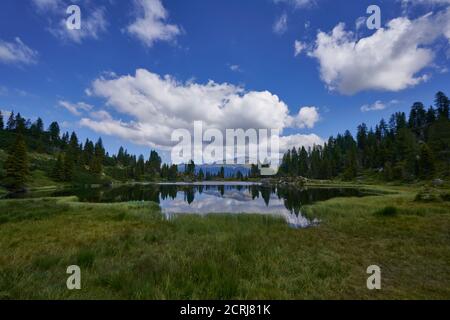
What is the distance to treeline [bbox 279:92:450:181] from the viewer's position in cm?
7300

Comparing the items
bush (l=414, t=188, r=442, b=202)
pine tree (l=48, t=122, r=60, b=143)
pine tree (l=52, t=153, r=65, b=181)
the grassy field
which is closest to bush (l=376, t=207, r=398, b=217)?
the grassy field

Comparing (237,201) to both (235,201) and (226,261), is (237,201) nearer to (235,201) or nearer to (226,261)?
(235,201)

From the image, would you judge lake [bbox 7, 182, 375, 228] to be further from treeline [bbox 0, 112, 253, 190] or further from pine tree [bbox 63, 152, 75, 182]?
pine tree [bbox 63, 152, 75, 182]

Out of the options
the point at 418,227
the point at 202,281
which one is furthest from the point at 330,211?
the point at 202,281

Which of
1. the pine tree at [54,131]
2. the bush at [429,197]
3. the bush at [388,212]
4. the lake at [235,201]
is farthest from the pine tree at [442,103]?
the pine tree at [54,131]

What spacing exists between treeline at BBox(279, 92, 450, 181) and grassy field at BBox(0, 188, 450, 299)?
72.9m

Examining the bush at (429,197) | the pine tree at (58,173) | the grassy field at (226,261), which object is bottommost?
the grassy field at (226,261)

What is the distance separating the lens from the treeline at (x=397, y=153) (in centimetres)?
7300

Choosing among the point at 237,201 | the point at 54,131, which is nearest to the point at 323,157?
the point at 237,201

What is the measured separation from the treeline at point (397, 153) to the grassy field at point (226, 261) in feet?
239

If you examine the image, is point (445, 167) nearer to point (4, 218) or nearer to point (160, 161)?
point (4, 218)

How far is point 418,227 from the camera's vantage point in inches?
631

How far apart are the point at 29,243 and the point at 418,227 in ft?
83.7

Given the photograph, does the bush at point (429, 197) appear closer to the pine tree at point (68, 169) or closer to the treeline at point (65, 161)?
the treeline at point (65, 161)
